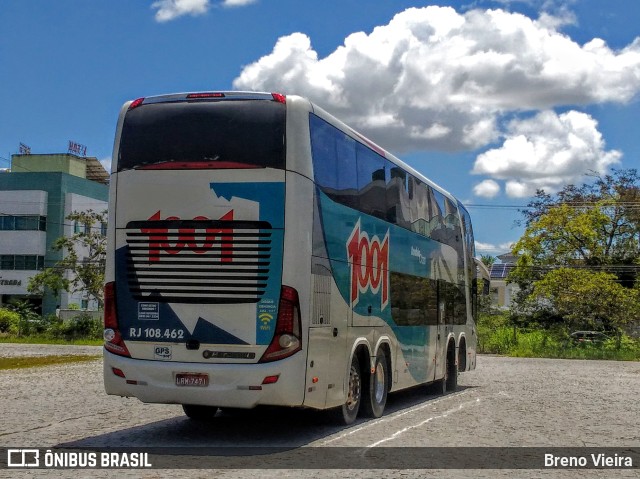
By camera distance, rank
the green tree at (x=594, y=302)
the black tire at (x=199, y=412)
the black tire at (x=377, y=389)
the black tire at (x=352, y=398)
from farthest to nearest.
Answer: the green tree at (x=594, y=302) → the black tire at (x=377, y=389) → the black tire at (x=199, y=412) → the black tire at (x=352, y=398)

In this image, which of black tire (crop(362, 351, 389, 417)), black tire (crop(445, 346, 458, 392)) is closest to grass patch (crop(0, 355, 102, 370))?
black tire (crop(445, 346, 458, 392))

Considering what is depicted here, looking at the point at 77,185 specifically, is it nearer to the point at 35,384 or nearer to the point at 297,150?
the point at 35,384

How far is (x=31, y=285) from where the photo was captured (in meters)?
65.0

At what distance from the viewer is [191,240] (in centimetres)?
1152

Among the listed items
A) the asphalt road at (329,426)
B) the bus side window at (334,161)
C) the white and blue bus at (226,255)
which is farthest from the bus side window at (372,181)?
the asphalt road at (329,426)

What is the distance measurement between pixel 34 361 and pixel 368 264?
22843 millimetres

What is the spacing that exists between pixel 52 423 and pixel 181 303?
3.27 meters

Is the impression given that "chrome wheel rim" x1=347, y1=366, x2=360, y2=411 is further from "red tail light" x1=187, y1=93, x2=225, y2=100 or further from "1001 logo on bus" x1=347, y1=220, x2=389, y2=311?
"red tail light" x1=187, y1=93, x2=225, y2=100

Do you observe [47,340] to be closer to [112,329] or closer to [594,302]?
[594,302]

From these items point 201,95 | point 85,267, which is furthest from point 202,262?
point 85,267

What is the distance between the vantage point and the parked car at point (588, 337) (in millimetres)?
45719

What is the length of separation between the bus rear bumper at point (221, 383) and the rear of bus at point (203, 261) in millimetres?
12

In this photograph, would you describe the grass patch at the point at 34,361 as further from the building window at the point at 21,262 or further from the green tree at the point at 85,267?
the building window at the point at 21,262

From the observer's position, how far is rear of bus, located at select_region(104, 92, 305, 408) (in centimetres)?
1121
